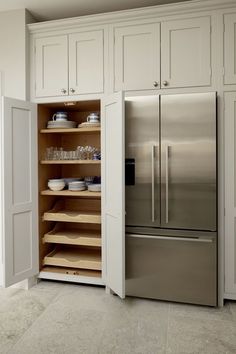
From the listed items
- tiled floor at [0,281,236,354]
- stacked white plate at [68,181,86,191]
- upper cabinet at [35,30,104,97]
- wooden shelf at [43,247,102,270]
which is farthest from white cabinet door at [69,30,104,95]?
tiled floor at [0,281,236,354]

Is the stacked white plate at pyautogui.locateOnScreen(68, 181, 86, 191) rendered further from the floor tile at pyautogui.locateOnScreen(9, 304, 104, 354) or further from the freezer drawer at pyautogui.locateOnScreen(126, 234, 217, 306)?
the floor tile at pyautogui.locateOnScreen(9, 304, 104, 354)

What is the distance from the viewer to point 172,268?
2.48 meters

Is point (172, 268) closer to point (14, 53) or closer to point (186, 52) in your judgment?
point (186, 52)

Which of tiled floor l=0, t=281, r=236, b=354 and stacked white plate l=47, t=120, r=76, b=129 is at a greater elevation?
stacked white plate l=47, t=120, r=76, b=129

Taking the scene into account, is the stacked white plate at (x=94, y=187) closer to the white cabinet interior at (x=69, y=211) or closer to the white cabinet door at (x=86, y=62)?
the white cabinet interior at (x=69, y=211)

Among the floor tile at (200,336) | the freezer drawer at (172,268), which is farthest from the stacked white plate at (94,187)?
the floor tile at (200,336)

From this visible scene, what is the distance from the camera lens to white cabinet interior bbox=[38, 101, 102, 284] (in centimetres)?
285

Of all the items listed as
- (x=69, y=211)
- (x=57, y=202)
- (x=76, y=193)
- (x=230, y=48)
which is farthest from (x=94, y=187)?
(x=230, y=48)

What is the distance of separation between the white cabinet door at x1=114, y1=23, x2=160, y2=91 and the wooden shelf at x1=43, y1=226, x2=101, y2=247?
4.93 ft

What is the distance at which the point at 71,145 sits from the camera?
337 centimetres

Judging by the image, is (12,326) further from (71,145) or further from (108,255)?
(71,145)

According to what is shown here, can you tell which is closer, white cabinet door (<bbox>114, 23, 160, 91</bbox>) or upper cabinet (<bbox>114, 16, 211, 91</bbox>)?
upper cabinet (<bbox>114, 16, 211, 91</bbox>)

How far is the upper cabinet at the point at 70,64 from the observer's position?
2684 millimetres

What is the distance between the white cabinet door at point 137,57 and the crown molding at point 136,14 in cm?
9
